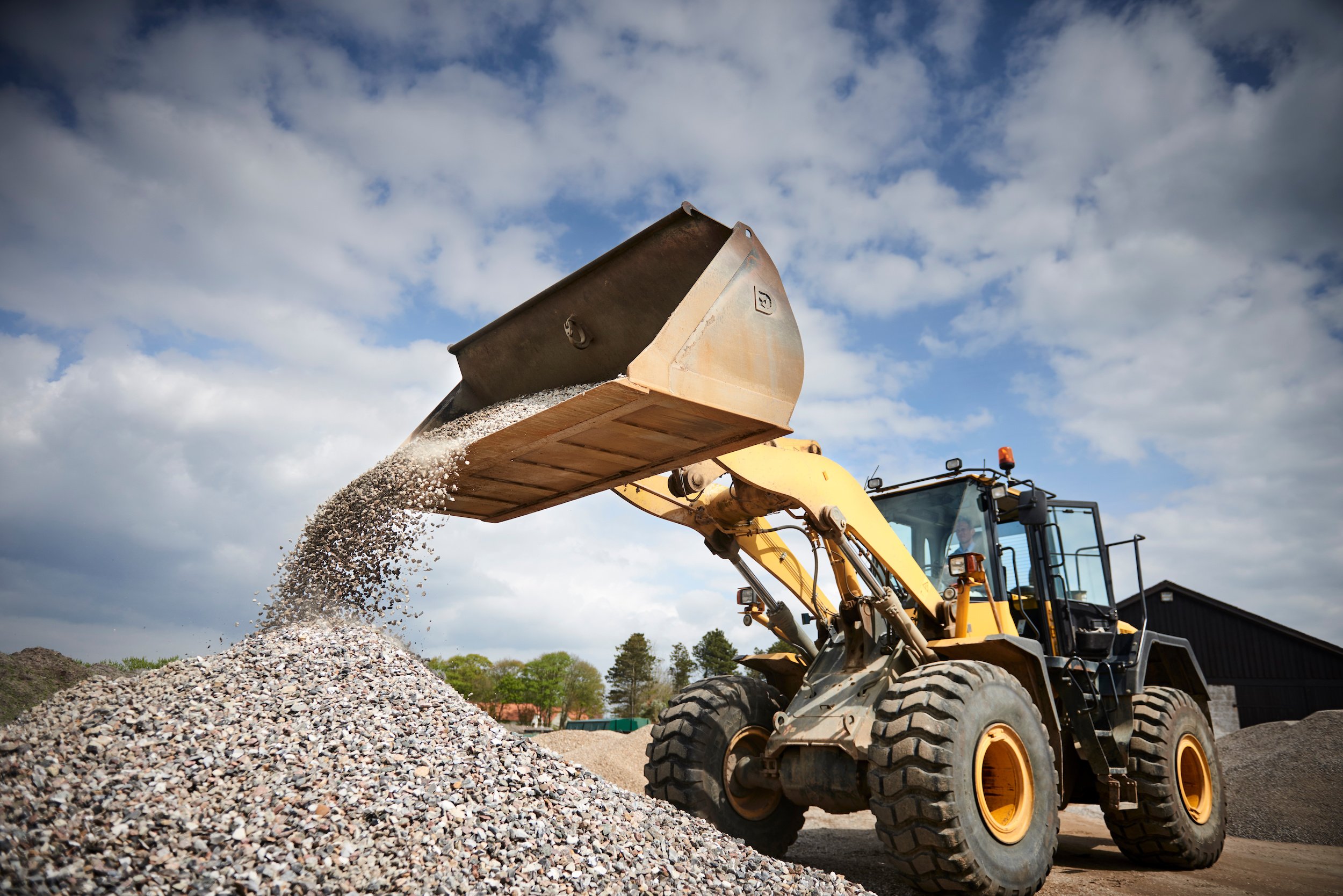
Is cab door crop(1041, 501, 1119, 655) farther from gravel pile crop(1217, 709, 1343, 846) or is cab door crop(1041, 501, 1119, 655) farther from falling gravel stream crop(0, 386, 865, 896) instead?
gravel pile crop(1217, 709, 1343, 846)

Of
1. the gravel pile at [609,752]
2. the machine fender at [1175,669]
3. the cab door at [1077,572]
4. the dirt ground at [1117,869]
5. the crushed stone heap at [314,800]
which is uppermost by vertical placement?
the cab door at [1077,572]

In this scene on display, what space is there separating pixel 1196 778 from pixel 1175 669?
1.07 m

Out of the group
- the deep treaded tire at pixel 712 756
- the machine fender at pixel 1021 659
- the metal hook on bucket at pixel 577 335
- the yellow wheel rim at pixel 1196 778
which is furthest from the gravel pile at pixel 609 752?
the metal hook on bucket at pixel 577 335

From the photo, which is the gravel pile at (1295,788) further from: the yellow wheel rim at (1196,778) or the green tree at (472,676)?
the green tree at (472,676)

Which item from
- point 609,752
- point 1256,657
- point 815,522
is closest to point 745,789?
point 815,522

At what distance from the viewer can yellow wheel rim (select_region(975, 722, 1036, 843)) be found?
15.0ft

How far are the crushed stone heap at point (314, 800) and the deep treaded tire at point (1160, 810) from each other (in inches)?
138

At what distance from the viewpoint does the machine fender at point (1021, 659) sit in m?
5.29

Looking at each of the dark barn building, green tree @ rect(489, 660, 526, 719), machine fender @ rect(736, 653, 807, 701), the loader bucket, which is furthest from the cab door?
green tree @ rect(489, 660, 526, 719)

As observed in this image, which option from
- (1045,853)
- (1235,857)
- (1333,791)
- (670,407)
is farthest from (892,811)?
(1333,791)

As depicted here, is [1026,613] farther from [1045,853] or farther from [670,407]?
Answer: [670,407]

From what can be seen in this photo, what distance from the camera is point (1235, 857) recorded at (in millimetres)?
7164

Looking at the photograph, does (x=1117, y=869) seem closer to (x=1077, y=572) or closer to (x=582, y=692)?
→ (x=1077, y=572)

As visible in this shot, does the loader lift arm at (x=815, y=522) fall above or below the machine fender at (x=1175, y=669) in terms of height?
above
